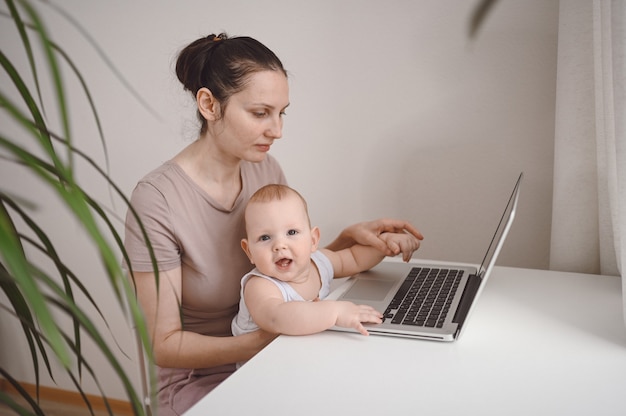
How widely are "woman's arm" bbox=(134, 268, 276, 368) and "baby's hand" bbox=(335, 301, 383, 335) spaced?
256mm

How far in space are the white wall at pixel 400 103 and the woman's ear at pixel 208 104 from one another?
0.60 m

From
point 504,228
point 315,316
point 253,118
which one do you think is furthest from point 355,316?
point 253,118

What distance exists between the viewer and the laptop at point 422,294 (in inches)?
44.9

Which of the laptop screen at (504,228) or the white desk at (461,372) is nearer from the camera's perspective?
the white desk at (461,372)

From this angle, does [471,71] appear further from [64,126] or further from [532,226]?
[64,126]

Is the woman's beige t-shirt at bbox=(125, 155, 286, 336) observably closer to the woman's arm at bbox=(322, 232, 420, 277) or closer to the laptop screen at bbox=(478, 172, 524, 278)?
the woman's arm at bbox=(322, 232, 420, 277)

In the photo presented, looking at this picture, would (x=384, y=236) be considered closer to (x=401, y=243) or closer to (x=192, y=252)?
(x=401, y=243)

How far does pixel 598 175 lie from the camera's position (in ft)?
4.93

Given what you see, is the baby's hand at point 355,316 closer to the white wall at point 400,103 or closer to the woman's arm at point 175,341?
the woman's arm at point 175,341

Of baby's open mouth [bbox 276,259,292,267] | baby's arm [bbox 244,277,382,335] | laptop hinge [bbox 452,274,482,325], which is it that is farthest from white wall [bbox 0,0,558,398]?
baby's arm [bbox 244,277,382,335]

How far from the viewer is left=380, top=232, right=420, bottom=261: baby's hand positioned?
153 cm

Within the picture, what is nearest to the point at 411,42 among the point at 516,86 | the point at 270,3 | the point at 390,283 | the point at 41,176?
the point at 516,86

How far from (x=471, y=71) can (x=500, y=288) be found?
67 cm

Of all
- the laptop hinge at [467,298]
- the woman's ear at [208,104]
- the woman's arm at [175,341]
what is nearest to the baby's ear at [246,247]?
the woman's arm at [175,341]
